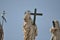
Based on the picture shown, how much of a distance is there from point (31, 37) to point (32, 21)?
373 mm

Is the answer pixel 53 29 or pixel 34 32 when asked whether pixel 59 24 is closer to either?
pixel 53 29

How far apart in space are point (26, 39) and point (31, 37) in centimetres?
9

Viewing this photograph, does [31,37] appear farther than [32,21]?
No

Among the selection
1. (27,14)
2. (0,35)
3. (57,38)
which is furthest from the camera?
(27,14)

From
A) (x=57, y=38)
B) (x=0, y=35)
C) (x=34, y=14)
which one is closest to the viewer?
(x=57, y=38)

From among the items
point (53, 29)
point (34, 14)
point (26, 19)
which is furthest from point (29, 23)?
point (53, 29)

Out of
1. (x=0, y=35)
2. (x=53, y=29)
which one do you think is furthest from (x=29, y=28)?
(x=53, y=29)

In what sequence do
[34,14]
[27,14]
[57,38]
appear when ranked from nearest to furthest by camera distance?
[57,38] → [27,14] → [34,14]

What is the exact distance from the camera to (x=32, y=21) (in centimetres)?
344

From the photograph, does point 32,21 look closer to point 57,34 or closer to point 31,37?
point 31,37

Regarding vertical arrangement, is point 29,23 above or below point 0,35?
above

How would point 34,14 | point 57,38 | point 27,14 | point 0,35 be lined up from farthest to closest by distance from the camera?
1. point 34,14
2. point 27,14
3. point 0,35
4. point 57,38

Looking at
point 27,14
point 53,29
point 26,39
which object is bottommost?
point 26,39

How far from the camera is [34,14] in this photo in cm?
380
